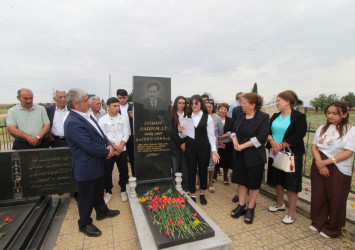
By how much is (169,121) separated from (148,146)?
67 centimetres

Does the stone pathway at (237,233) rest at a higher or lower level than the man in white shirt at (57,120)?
lower

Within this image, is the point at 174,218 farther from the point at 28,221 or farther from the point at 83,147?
the point at 28,221

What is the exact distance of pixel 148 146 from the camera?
404 cm

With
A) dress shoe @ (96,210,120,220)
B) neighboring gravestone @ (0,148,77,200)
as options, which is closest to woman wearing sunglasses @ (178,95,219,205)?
dress shoe @ (96,210,120,220)

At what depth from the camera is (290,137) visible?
2.79 m

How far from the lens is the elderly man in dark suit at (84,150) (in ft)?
7.99

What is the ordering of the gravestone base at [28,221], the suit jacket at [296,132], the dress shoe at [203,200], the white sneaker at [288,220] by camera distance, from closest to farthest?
the gravestone base at [28,221] → the suit jacket at [296,132] → the white sneaker at [288,220] → the dress shoe at [203,200]

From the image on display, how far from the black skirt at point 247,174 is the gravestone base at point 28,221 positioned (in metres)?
2.87

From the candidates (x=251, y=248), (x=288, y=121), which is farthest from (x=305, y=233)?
(x=288, y=121)

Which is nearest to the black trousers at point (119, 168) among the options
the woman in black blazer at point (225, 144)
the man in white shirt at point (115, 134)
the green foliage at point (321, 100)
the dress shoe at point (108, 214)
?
the man in white shirt at point (115, 134)

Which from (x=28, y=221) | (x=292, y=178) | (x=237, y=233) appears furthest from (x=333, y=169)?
(x=28, y=221)

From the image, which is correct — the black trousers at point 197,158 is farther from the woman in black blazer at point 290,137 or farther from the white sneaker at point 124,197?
the white sneaker at point 124,197

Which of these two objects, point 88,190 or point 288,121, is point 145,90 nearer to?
point 88,190

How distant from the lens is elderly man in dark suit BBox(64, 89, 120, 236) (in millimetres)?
2436
